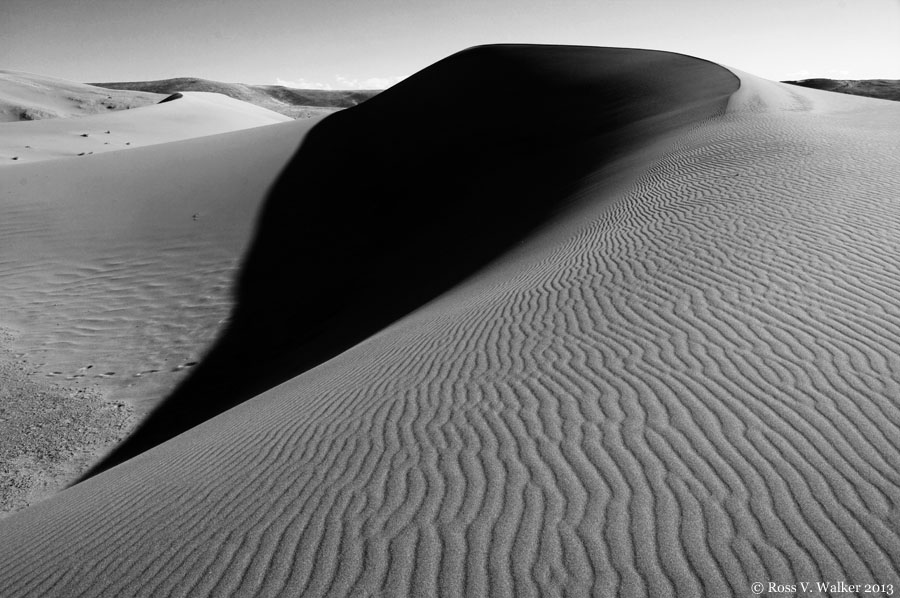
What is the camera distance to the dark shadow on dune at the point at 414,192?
10.8 metres

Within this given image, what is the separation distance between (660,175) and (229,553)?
31.5 ft

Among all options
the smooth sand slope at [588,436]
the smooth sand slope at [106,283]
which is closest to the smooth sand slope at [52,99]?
the smooth sand slope at [106,283]

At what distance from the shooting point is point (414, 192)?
1833cm

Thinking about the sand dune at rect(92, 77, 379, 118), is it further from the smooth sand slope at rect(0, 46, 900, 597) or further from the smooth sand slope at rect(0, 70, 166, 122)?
the smooth sand slope at rect(0, 46, 900, 597)

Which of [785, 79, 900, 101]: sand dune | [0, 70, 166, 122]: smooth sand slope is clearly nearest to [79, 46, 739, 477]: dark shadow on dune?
[0, 70, 166, 122]: smooth sand slope

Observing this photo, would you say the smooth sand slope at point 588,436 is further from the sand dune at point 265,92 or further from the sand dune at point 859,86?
the sand dune at point 265,92

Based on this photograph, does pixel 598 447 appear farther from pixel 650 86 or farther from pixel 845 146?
pixel 650 86

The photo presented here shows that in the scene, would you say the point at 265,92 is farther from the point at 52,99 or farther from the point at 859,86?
the point at 859,86

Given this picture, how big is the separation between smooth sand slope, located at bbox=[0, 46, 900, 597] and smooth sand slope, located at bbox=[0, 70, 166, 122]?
46.8m

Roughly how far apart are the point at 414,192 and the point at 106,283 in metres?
8.47

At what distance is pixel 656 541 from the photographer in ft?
9.09

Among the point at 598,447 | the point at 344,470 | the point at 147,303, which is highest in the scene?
the point at 598,447

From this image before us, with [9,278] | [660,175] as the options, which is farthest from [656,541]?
[9,278]

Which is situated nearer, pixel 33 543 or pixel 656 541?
pixel 656 541
